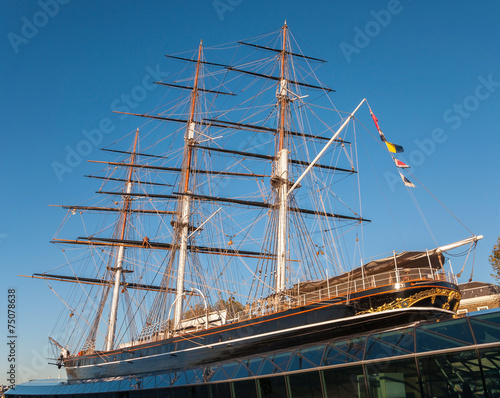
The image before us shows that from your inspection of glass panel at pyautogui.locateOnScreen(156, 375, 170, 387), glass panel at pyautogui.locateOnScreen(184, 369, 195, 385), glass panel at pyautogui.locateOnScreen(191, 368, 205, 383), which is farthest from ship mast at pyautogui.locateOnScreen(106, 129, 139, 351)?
glass panel at pyautogui.locateOnScreen(191, 368, 205, 383)

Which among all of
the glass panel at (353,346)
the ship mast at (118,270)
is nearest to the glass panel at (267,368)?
the glass panel at (353,346)

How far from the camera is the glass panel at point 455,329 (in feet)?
47.7

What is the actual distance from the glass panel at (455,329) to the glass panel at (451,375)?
0.45 metres

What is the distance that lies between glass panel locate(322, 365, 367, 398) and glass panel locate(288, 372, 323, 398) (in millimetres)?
394

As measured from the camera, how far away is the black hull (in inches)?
764

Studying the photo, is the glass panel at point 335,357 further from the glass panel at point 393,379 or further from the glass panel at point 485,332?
the glass panel at point 485,332

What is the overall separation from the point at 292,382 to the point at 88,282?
125 ft

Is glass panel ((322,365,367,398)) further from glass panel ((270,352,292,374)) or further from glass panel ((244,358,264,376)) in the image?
glass panel ((244,358,264,376))

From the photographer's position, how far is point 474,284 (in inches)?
1944

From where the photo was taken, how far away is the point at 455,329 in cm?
1522

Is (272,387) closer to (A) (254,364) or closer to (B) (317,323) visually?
(A) (254,364)

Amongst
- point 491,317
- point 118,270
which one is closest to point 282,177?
point 491,317

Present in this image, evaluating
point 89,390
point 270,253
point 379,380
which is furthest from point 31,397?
point 379,380

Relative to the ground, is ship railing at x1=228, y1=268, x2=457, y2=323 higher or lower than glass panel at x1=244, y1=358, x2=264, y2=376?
higher
